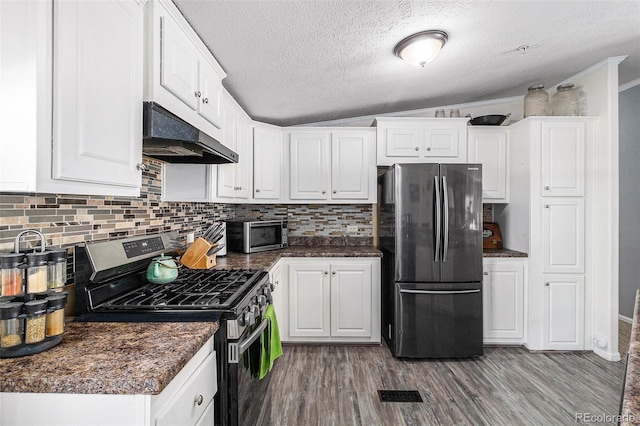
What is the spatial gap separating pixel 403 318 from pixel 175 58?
241 cm

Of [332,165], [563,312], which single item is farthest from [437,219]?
[563,312]

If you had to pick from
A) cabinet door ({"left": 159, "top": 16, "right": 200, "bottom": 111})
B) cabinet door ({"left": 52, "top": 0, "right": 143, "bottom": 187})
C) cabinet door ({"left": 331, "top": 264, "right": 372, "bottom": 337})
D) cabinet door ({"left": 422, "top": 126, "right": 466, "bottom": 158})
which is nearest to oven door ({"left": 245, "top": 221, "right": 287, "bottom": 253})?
cabinet door ({"left": 331, "top": 264, "right": 372, "bottom": 337})

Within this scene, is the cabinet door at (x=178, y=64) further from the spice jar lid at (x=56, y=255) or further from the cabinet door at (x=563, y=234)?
the cabinet door at (x=563, y=234)

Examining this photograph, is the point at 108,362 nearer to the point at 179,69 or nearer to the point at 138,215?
the point at 138,215

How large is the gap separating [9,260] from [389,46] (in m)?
2.12

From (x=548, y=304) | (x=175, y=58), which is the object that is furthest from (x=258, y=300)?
(x=548, y=304)

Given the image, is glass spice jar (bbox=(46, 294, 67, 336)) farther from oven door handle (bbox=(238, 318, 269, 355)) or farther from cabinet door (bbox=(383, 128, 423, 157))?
cabinet door (bbox=(383, 128, 423, 157))

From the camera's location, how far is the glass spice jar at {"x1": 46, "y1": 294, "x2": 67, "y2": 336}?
3.02ft

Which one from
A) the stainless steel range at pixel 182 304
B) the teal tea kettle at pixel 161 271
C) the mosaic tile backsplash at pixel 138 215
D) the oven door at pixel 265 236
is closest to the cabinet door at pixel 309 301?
the oven door at pixel 265 236

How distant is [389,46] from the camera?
6.80ft

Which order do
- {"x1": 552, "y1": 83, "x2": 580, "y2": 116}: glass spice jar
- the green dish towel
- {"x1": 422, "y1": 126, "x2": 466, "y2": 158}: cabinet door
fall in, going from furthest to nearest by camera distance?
{"x1": 422, "y1": 126, "x2": 466, "y2": 158}: cabinet door → {"x1": 552, "y1": 83, "x2": 580, "y2": 116}: glass spice jar → the green dish towel

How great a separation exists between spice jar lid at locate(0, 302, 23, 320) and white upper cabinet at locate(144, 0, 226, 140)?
82cm

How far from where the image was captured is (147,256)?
1.72 meters

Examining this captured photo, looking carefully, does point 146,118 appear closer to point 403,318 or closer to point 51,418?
point 51,418
